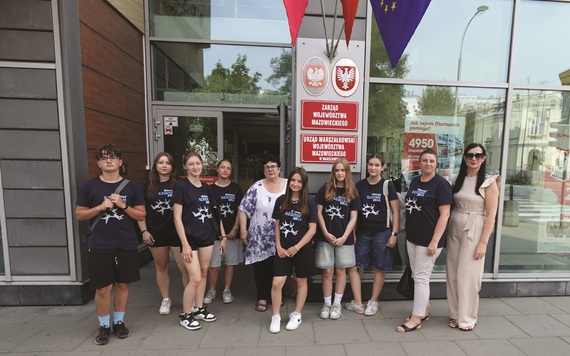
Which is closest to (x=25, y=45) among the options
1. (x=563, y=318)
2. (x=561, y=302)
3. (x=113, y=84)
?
(x=113, y=84)

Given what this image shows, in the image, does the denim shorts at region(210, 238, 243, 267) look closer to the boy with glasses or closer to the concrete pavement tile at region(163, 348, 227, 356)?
the boy with glasses

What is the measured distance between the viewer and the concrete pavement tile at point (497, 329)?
313cm

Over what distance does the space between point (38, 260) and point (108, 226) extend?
1.64m

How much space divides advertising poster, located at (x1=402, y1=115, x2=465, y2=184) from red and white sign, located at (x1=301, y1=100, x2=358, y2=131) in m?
0.95

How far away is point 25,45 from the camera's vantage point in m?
3.46

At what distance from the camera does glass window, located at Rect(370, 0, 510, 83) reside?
157 inches

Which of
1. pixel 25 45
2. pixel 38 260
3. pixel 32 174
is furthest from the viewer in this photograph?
pixel 38 260

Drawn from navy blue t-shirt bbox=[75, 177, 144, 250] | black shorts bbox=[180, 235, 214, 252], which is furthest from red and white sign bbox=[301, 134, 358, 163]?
navy blue t-shirt bbox=[75, 177, 144, 250]

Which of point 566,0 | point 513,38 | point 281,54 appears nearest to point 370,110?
point 513,38

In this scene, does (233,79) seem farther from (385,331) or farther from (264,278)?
(385,331)

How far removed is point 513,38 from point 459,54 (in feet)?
2.10

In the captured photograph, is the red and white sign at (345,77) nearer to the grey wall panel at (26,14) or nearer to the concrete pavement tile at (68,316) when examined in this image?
the grey wall panel at (26,14)

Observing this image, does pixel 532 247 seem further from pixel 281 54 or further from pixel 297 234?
pixel 281 54

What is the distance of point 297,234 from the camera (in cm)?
310
